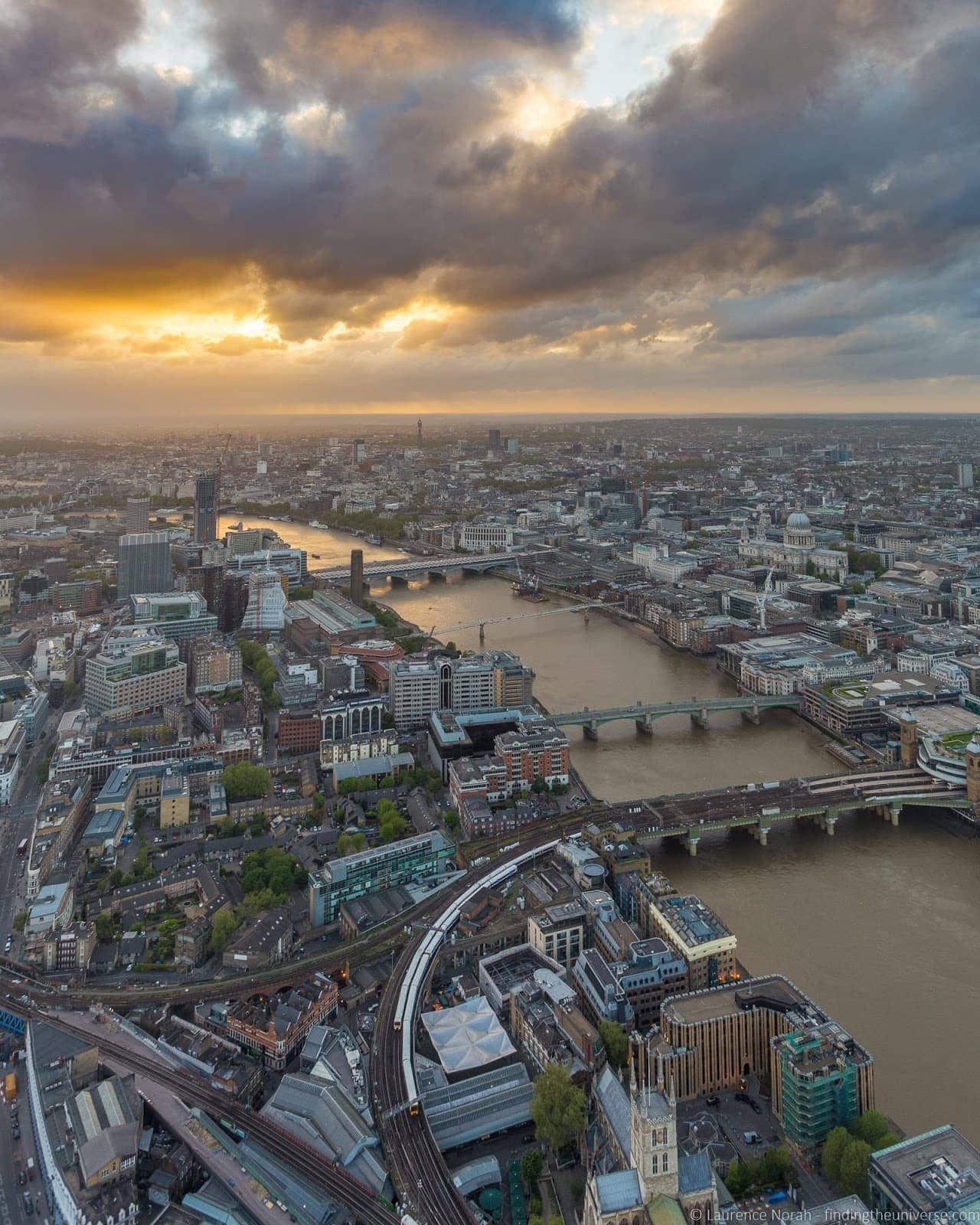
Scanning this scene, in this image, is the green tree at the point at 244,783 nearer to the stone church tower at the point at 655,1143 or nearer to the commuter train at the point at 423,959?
the commuter train at the point at 423,959

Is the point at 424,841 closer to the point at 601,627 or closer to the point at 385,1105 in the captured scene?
the point at 385,1105

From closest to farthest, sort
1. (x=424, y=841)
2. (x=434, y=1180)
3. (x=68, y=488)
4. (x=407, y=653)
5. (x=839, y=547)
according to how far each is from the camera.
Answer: (x=434, y=1180), (x=424, y=841), (x=407, y=653), (x=839, y=547), (x=68, y=488)

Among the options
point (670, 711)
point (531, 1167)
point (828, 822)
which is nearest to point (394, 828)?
point (531, 1167)

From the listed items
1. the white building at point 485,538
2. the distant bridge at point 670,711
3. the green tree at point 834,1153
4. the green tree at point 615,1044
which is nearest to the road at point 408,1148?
the green tree at point 615,1044

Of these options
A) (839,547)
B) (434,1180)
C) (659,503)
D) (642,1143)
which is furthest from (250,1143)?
(659,503)

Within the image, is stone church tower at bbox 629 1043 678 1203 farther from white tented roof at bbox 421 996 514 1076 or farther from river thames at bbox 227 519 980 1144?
river thames at bbox 227 519 980 1144

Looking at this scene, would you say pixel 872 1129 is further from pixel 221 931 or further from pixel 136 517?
pixel 136 517
